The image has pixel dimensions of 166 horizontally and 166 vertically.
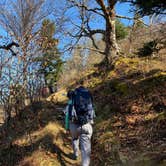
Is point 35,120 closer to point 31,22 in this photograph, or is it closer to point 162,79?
point 31,22

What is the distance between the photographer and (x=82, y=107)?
8.14 m

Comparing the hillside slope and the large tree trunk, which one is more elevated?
the large tree trunk

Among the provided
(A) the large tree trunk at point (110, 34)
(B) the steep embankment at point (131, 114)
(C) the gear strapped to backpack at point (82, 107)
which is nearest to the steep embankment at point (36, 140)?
(B) the steep embankment at point (131, 114)

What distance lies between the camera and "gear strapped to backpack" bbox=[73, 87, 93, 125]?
8.12 meters

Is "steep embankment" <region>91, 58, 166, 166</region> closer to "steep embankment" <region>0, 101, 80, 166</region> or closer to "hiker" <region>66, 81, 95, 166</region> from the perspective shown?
"hiker" <region>66, 81, 95, 166</region>

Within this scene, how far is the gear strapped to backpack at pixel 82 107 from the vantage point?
26.7 ft

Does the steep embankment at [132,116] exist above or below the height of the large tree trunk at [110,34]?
below

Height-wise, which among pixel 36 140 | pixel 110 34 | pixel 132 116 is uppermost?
pixel 110 34

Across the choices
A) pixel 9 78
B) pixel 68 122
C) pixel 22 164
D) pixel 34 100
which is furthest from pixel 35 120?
pixel 68 122

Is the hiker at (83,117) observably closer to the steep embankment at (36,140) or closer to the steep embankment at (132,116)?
the steep embankment at (132,116)

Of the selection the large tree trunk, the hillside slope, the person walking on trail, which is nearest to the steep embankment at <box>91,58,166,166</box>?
the hillside slope

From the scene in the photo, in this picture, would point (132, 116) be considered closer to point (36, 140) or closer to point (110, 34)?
point (36, 140)

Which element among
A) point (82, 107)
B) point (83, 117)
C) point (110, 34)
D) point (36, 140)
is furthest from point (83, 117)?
point (110, 34)

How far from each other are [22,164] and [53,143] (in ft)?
3.58
